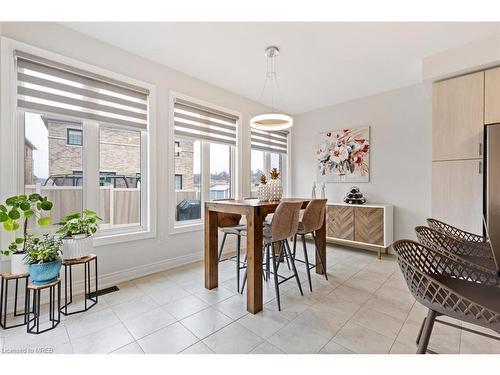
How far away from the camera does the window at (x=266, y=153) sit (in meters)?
4.33

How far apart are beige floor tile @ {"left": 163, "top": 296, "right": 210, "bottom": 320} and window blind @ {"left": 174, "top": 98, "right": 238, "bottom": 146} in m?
2.07

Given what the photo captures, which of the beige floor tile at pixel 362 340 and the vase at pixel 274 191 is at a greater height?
the vase at pixel 274 191

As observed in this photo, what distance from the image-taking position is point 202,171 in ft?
11.8

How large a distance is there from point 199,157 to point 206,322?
2.34 metres

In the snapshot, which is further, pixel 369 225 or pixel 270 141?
pixel 270 141

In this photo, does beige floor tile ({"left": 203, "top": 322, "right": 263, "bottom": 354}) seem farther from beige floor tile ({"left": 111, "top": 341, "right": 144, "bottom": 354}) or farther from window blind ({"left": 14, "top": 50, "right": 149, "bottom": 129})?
window blind ({"left": 14, "top": 50, "right": 149, "bottom": 129})

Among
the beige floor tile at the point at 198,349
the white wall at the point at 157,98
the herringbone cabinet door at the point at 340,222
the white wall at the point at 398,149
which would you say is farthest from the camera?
the herringbone cabinet door at the point at 340,222

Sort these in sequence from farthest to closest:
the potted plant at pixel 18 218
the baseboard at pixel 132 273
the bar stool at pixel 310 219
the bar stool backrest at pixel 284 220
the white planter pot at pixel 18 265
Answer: the bar stool at pixel 310 219, the baseboard at pixel 132 273, the bar stool backrest at pixel 284 220, the white planter pot at pixel 18 265, the potted plant at pixel 18 218

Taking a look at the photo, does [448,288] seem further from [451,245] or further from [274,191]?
[274,191]

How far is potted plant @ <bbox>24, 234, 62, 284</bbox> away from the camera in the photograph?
174 cm

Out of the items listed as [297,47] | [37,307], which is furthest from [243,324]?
[297,47]

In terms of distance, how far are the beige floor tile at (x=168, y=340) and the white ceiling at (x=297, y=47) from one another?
269 centimetres

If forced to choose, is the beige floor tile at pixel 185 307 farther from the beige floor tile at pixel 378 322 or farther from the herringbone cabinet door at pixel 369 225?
the herringbone cabinet door at pixel 369 225


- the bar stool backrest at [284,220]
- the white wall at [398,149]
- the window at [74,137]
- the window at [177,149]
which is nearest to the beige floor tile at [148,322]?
the bar stool backrest at [284,220]
